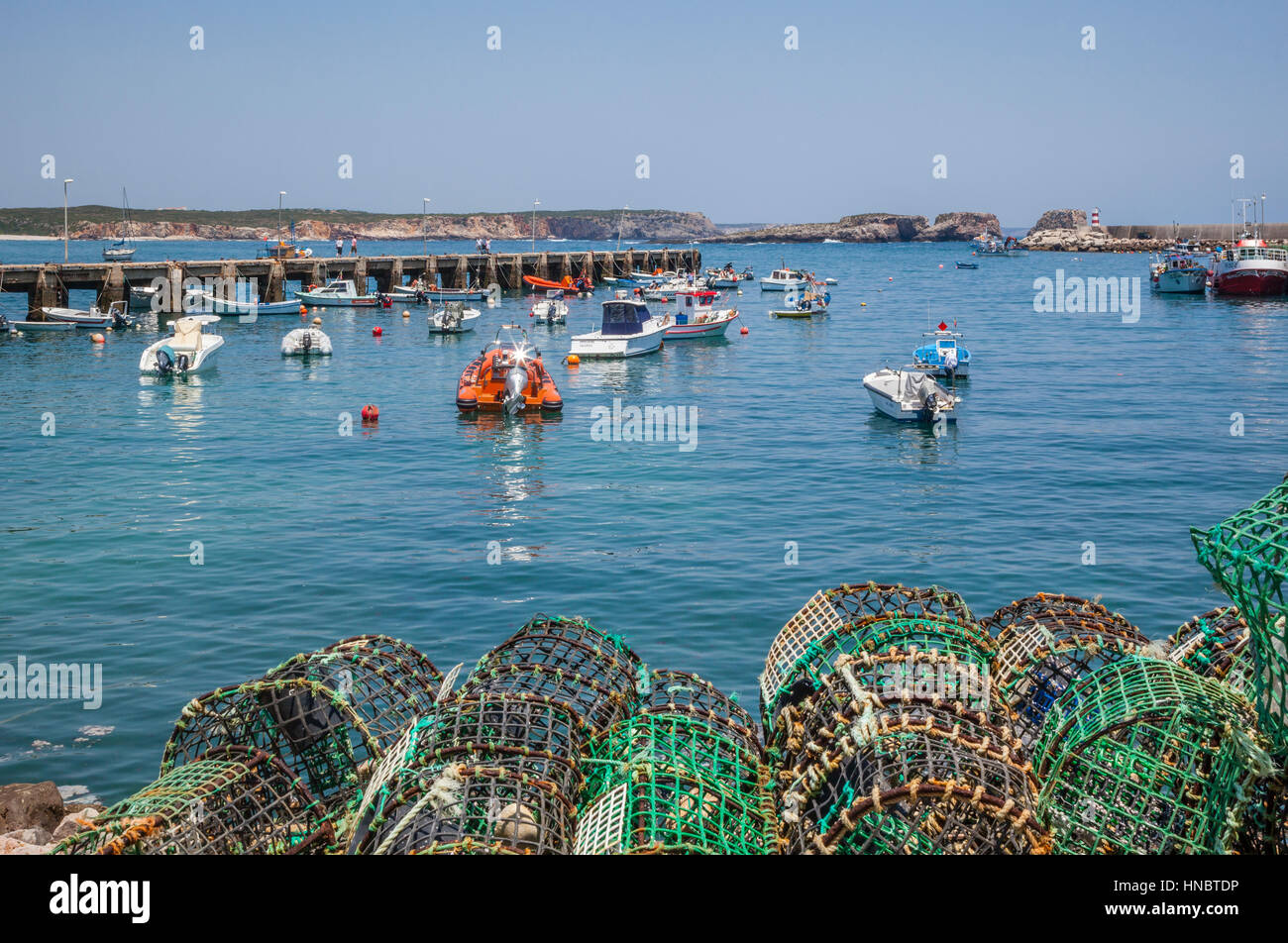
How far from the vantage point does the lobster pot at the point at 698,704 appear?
23.0 feet

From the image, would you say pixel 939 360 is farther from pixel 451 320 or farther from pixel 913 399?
pixel 451 320

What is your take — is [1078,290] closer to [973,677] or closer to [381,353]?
[381,353]

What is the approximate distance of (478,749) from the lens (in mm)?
6082

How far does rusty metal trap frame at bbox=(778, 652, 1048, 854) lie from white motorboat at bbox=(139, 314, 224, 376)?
37102 mm

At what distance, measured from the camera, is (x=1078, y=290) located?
94.4 metres

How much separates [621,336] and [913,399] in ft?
55.0

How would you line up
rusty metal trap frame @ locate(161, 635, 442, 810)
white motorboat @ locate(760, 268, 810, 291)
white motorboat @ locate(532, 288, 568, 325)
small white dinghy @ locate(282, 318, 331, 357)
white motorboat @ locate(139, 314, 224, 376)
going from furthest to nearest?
1. white motorboat @ locate(760, 268, 810, 291)
2. white motorboat @ locate(532, 288, 568, 325)
3. small white dinghy @ locate(282, 318, 331, 357)
4. white motorboat @ locate(139, 314, 224, 376)
5. rusty metal trap frame @ locate(161, 635, 442, 810)

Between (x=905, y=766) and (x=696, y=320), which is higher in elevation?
(x=696, y=320)

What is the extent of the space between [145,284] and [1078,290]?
71566 millimetres

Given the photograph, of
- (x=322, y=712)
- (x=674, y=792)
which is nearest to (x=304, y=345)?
(x=322, y=712)

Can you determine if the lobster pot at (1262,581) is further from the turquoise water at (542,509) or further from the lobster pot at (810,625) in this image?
the turquoise water at (542,509)

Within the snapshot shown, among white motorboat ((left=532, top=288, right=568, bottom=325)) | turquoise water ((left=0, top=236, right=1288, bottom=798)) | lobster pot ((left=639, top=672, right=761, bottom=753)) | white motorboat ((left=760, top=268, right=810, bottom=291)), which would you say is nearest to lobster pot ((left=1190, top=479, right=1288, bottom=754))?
lobster pot ((left=639, top=672, right=761, bottom=753))

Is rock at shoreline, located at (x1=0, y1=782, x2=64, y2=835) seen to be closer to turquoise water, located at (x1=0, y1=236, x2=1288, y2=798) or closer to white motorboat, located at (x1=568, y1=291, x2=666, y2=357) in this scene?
turquoise water, located at (x1=0, y1=236, x2=1288, y2=798)

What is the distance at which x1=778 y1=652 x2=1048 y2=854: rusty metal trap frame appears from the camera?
537 cm
